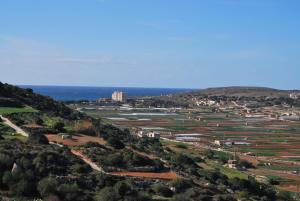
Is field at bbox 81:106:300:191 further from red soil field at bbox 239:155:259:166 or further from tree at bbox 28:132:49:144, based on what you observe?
tree at bbox 28:132:49:144

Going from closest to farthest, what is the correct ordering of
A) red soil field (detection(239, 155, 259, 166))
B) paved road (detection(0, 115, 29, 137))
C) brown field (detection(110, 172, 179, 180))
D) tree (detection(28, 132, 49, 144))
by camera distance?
brown field (detection(110, 172, 179, 180)) → tree (detection(28, 132, 49, 144)) → paved road (detection(0, 115, 29, 137)) → red soil field (detection(239, 155, 259, 166))

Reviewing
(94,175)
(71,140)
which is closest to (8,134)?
(71,140)

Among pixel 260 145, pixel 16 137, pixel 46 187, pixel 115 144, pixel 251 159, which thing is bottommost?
pixel 260 145

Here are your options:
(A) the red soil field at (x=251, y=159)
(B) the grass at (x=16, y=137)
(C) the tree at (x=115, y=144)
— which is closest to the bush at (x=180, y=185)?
(B) the grass at (x=16, y=137)

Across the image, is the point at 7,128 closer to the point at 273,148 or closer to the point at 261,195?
the point at 261,195

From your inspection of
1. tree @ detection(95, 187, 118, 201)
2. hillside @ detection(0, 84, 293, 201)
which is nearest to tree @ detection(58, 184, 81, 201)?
hillside @ detection(0, 84, 293, 201)

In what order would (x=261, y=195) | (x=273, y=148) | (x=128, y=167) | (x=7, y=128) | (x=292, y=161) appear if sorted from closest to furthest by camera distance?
(x=128, y=167)
(x=261, y=195)
(x=7, y=128)
(x=292, y=161)
(x=273, y=148)

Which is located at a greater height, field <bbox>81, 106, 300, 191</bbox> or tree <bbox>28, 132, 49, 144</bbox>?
tree <bbox>28, 132, 49, 144</bbox>

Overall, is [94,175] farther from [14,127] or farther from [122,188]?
[14,127]

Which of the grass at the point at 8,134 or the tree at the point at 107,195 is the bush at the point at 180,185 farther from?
the grass at the point at 8,134

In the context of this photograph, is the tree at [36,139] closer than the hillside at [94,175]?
No

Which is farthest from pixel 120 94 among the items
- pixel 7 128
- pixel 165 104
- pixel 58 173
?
pixel 58 173
